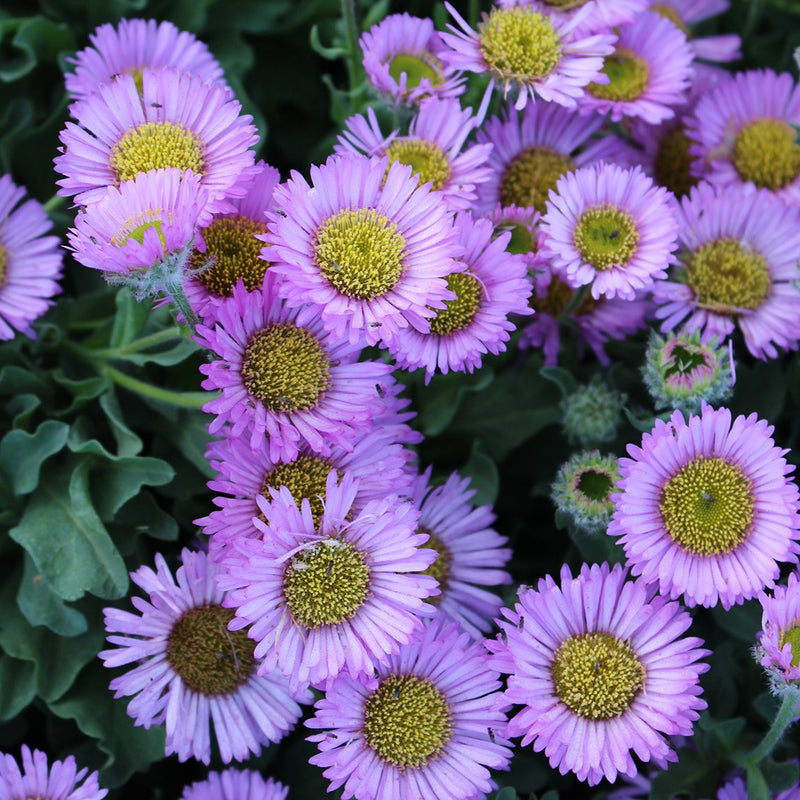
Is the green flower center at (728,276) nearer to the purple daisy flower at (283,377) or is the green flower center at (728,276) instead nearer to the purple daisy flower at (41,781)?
the purple daisy flower at (283,377)

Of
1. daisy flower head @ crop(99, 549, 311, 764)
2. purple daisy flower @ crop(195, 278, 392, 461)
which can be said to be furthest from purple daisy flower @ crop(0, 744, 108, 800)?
purple daisy flower @ crop(195, 278, 392, 461)

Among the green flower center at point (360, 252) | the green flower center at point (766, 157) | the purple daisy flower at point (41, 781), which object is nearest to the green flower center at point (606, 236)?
the green flower center at point (360, 252)

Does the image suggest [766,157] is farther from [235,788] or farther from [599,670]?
[235,788]

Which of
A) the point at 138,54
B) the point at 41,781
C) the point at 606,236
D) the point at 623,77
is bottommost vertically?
the point at 41,781

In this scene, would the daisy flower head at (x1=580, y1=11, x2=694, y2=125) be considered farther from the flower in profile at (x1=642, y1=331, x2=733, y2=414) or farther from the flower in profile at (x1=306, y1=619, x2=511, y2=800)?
the flower in profile at (x1=306, y1=619, x2=511, y2=800)

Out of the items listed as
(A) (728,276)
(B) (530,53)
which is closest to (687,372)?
(A) (728,276)

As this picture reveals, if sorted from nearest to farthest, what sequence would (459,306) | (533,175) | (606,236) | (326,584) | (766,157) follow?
(326,584), (459,306), (606,236), (533,175), (766,157)

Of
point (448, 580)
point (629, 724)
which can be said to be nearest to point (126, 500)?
point (448, 580)
